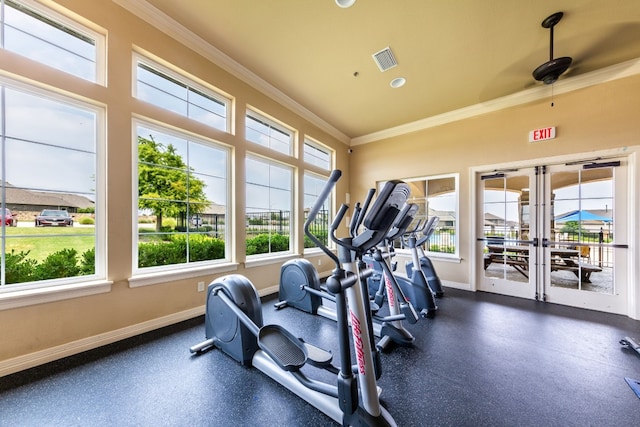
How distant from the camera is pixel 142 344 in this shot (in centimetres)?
222

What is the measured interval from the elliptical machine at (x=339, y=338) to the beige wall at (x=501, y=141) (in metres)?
3.75

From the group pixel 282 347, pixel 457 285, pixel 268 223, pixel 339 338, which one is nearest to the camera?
pixel 339 338

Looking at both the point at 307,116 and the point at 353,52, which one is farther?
the point at 307,116

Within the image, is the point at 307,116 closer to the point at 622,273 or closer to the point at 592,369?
the point at 592,369

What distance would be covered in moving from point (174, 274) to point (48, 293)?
0.96 m

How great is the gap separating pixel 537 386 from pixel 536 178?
3337 mm

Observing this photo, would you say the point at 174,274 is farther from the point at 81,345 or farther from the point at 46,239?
the point at 46,239

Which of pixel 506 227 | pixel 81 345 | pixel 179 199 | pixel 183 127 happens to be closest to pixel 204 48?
pixel 183 127

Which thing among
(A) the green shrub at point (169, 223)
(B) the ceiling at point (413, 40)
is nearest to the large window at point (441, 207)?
(B) the ceiling at point (413, 40)

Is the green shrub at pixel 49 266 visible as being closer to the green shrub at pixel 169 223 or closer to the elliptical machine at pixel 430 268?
the green shrub at pixel 169 223

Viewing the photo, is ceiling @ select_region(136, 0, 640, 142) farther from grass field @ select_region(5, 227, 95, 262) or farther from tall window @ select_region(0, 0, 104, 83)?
grass field @ select_region(5, 227, 95, 262)

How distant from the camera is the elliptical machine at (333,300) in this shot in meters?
2.27

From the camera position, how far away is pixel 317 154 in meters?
5.14

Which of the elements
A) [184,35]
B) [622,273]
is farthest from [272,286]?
[622,273]
